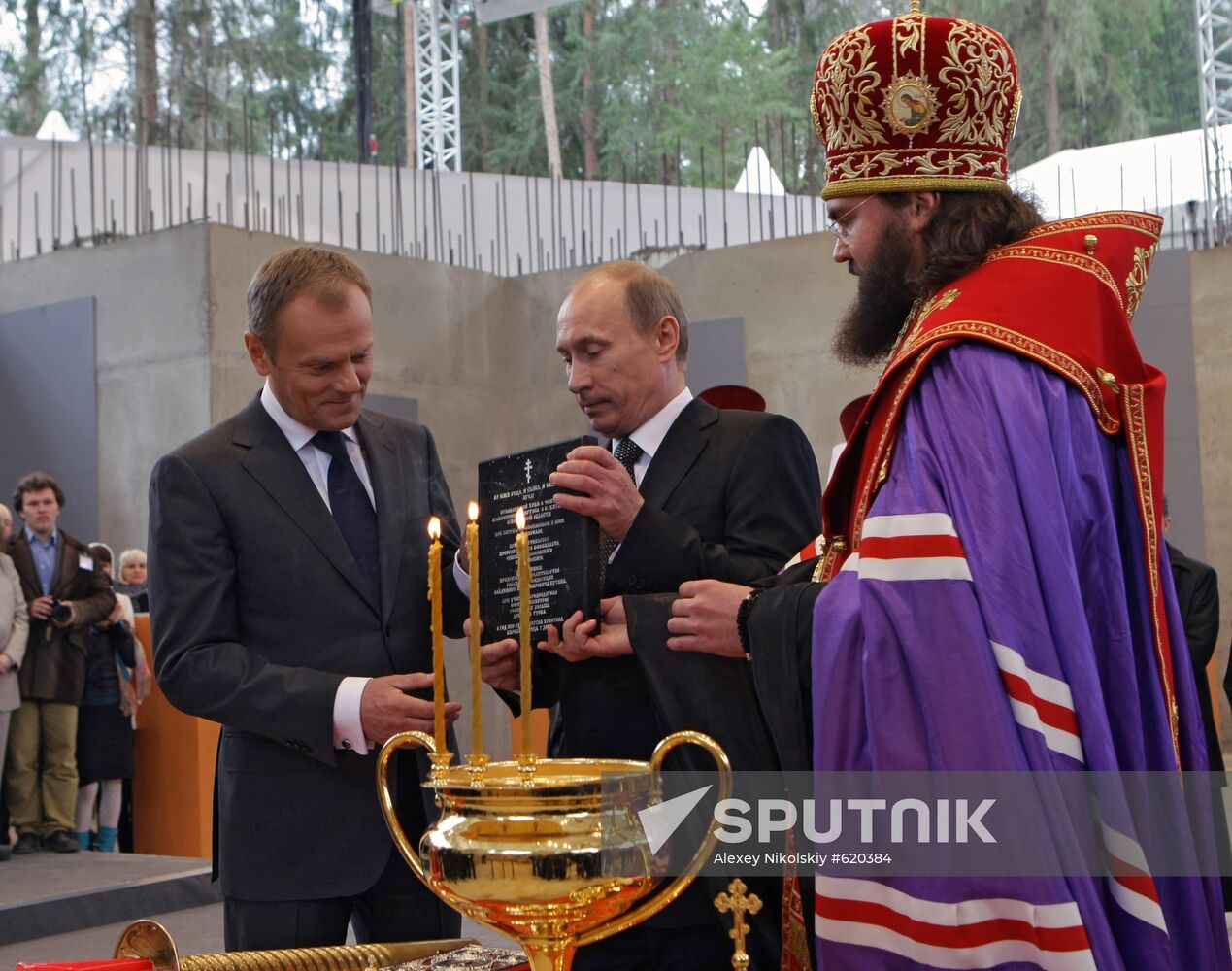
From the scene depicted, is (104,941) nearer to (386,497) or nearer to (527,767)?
(386,497)

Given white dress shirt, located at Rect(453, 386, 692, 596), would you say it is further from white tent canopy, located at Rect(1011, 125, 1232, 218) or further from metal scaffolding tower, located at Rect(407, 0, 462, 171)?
metal scaffolding tower, located at Rect(407, 0, 462, 171)

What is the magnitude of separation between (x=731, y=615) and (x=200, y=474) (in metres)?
0.95

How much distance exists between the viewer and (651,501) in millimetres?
2619

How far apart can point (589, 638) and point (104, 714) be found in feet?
19.5


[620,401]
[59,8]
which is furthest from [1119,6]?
[620,401]

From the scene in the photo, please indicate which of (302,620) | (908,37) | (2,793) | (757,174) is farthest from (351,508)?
(757,174)

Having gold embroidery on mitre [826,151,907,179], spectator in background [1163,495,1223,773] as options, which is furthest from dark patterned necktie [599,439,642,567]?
spectator in background [1163,495,1223,773]

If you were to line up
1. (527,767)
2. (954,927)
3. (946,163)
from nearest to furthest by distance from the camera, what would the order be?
(527,767), (954,927), (946,163)

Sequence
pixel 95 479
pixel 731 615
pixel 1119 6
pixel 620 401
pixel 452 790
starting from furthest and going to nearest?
1. pixel 1119 6
2. pixel 95 479
3. pixel 620 401
4. pixel 731 615
5. pixel 452 790

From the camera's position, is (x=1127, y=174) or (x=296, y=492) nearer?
(x=296, y=492)

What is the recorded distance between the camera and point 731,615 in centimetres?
222

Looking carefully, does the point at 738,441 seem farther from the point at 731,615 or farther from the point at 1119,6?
the point at 1119,6

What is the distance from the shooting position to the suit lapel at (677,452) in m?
2.64

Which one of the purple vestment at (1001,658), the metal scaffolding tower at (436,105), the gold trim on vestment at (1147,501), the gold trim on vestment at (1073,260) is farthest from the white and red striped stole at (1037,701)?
the metal scaffolding tower at (436,105)
